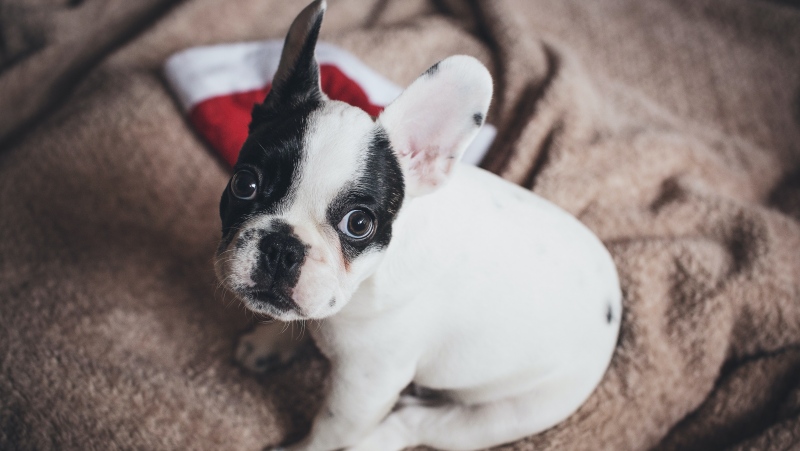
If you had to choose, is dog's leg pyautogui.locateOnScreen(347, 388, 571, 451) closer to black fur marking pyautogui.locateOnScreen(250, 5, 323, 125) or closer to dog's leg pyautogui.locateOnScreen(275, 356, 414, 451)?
dog's leg pyautogui.locateOnScreen(275, 356, 414, 451)

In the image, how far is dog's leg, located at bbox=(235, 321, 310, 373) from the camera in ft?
5.06

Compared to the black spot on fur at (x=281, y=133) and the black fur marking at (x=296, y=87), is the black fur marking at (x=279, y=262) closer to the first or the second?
the black spot on fur at (x=281, y=133)

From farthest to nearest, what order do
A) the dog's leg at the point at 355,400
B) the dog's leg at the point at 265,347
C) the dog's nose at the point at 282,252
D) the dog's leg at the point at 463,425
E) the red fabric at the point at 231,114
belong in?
1. the red fabric at the point at 231,114
2. the dog's leg at the point at 265,347
3. the dog's leg at the point at 463,425
4. the dog's leg at the point at 355,400
5. the dog's nose at the point at 282,252

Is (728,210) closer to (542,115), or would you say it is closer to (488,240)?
(542,115)

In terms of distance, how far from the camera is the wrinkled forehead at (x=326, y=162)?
1.01 meters

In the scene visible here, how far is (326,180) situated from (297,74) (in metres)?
0.25

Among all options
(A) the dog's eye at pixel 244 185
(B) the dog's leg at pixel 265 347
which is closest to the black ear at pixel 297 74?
(A) the dog's eye at pixel 244 185

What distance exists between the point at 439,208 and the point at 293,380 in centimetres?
70

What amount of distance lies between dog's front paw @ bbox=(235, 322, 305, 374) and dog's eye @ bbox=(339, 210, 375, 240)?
587 mm

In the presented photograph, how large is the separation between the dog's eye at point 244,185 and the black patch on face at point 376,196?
16 centimetres

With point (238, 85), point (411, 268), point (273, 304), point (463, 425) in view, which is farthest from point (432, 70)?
point (238, 85)

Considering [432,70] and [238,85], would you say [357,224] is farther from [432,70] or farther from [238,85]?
[238,85]

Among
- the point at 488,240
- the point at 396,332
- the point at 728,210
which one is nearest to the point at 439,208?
the point at 488,240

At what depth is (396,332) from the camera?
4.04ft
